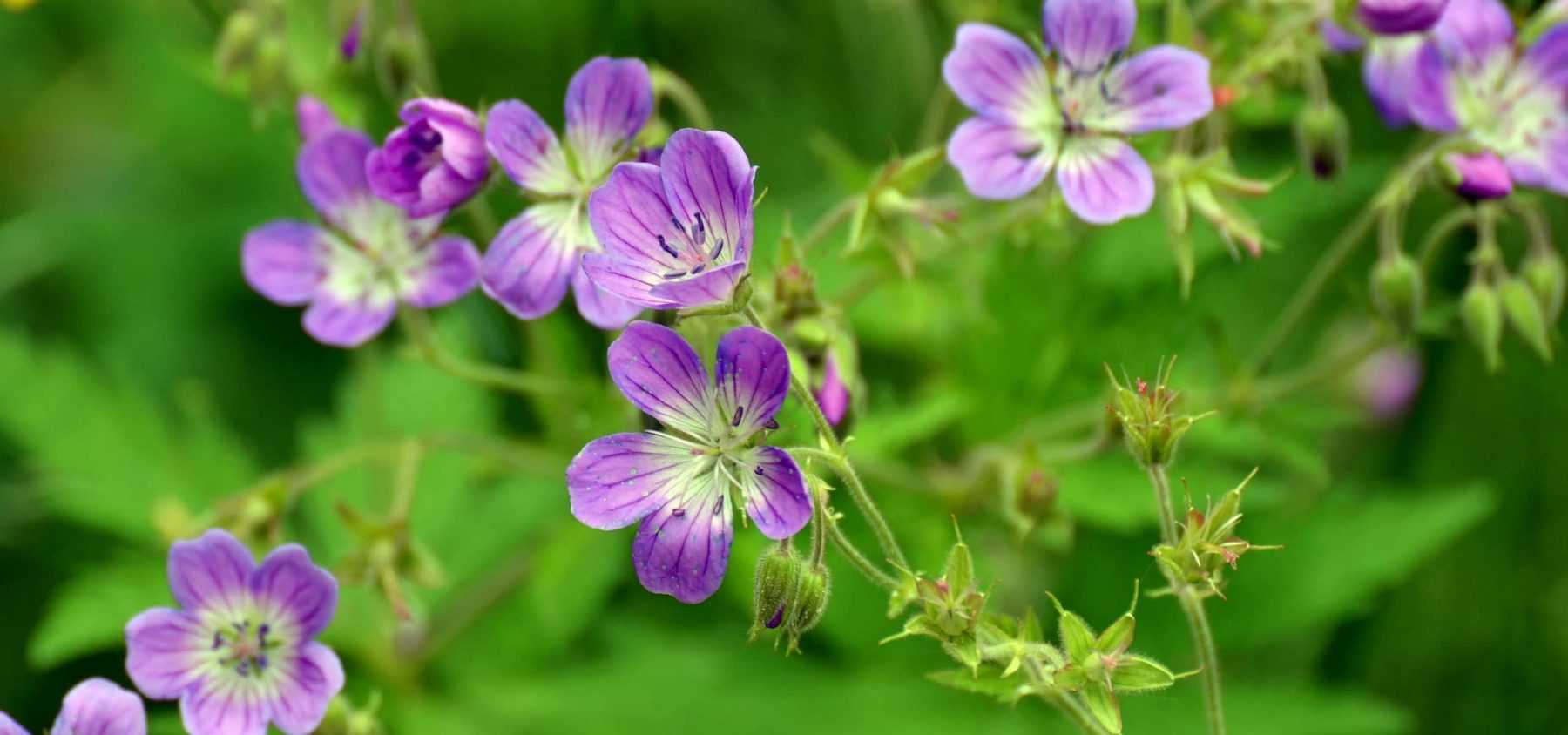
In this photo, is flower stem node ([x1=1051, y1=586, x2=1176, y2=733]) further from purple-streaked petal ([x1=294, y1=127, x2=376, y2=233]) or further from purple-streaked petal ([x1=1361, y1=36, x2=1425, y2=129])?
purple-streaked petal ([x1=294, y1=127, x2=376, y2=233])

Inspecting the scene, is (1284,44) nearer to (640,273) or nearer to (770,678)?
(640,273)

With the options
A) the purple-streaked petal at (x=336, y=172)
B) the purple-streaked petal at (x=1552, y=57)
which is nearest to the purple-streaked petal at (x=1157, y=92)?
the purple-streaked petal at (x=1552, y=57)

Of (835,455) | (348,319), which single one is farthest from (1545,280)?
(348,319)

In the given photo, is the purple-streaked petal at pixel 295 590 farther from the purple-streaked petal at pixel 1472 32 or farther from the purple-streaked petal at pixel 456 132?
the purple-streaked petal at pixel 1472 32

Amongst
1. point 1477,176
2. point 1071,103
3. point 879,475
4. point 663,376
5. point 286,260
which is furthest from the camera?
point 879,475

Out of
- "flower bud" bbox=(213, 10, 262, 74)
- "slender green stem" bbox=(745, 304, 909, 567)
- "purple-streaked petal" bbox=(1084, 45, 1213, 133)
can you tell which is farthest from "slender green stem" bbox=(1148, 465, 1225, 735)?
"flower bud" bbox=(213, 10, 262, 74)

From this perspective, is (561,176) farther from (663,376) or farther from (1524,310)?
(1524,310)
